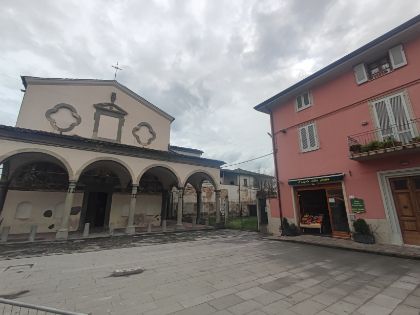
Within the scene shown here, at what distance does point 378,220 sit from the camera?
912cm

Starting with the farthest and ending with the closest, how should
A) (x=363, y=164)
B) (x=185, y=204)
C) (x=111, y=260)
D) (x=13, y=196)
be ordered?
(x=185, y=204)
(x=13, y=196)
(x=363, y=164)
(x=111, y=260)

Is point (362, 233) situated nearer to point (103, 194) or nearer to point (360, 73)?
point (360, 73)

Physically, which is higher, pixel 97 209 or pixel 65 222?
pixel 97 209

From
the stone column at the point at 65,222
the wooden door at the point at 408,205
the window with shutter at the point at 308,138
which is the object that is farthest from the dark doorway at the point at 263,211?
the stone column at the point at 65,222

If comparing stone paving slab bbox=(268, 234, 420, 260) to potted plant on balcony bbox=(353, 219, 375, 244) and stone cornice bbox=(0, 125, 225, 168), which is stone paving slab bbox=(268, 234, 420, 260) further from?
stone cornice bbox=(0, 125, 225, 168)

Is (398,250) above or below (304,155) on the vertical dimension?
below

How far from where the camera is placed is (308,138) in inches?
483

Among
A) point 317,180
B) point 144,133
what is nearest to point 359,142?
point 317,180

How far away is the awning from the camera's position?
1054cm

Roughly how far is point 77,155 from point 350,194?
14.8 m

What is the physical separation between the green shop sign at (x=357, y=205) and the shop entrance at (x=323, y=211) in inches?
22.9

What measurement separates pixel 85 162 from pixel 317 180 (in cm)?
1330

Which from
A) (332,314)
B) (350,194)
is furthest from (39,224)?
(350,194)

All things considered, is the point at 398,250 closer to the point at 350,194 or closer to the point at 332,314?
the point at 350,194
